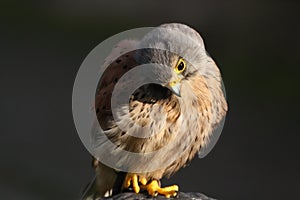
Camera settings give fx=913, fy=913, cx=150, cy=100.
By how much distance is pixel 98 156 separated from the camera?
3617mm

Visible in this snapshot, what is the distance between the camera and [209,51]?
694 cm

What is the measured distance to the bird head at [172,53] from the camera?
10.6 feet

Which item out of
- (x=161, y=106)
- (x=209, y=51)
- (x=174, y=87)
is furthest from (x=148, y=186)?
(x=209, y=51)

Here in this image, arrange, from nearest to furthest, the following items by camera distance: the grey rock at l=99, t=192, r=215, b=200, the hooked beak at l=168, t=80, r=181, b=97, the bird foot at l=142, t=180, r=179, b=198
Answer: the hooked beak at l=168, t=80, r=181, b=97 → the grey rock at l=99, t=192, r=215, b=200 → the bird foot at l=142, t=180, r=179, b=198

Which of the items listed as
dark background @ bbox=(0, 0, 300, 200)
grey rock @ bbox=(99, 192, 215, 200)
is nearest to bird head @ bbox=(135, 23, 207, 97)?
grey rock @ bbox=(99, 192, 215, 200)

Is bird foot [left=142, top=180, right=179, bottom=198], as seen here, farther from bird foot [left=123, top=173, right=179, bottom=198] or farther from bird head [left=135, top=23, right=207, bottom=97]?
bird head [left=135, top=23, right=207, bottom=97]

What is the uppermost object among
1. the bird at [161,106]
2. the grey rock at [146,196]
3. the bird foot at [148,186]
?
the bird at [161,106]

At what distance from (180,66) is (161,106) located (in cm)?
19

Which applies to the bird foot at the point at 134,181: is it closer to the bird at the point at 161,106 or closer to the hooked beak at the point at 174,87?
the bird at the point at 161,106

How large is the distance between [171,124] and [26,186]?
302 cm

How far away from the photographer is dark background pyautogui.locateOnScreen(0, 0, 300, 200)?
20.1 feet

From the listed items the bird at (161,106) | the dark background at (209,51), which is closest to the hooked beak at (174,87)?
the bird at (161,106)

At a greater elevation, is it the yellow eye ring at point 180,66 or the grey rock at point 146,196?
the yellow eye ring at point 180,66

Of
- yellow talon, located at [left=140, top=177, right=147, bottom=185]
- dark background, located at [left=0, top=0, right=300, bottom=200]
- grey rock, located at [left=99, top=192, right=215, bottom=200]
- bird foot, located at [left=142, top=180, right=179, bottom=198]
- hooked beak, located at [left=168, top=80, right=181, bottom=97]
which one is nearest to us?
hooked beak, located at [left=168, top=80, right=181, bottom=97]
